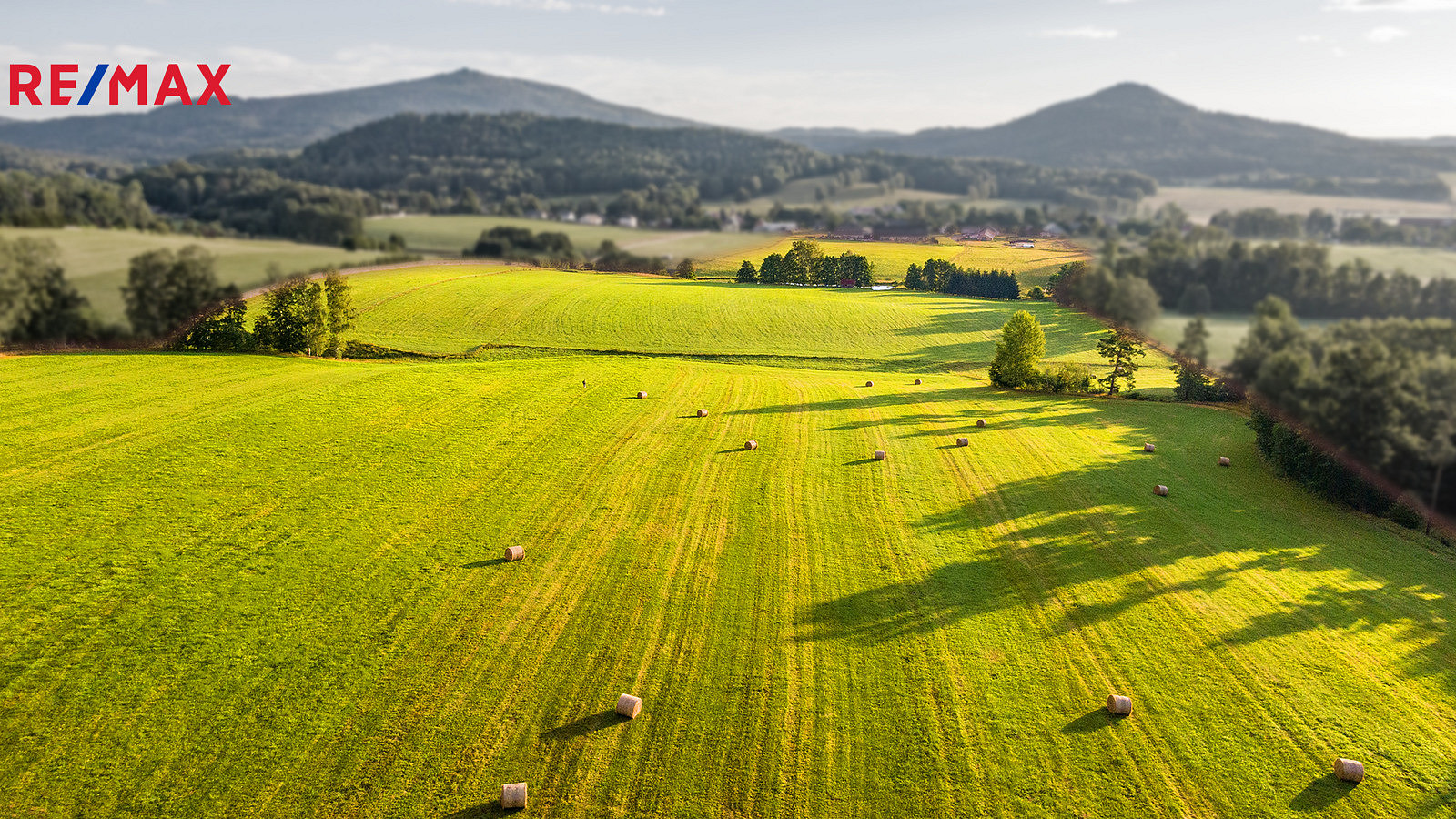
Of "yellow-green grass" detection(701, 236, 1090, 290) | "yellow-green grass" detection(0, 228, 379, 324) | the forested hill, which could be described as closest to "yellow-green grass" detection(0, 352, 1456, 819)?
"yellow-green grass" detection(0, 228, 379, 324)

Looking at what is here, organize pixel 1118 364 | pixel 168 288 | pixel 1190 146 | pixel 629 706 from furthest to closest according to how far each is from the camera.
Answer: pixel 1118 364, pixel 168 288, pixel 1190 146, pixel 629 706

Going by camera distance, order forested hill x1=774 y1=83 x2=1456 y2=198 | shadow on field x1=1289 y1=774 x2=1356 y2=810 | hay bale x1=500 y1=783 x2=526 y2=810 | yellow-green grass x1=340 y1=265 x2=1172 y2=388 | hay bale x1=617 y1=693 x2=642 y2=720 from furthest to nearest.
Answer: yellow-green grass x1=340 y1=265 x2=1172 y2=388 < forested hill x1=774 y1=83 x2=1456 y2=198 < hay bale x1=617 y1=693 x2=642 y2=720 < shadow on field x1=1289 y1=774 x2=1356 y2=810 < hay bale x1=500 y1=783 x2=526 y2=810

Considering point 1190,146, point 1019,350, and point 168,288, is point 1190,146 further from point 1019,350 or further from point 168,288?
point 168,288

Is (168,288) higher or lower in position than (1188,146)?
lower

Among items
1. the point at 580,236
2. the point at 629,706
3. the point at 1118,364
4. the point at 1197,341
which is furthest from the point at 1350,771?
the point at 580,236

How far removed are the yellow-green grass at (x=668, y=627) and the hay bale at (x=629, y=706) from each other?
210mm

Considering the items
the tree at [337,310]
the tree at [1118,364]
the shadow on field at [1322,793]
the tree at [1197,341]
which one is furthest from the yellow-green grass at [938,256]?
the shadow on field at [1322,793]

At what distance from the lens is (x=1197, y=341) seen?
9.95 meters

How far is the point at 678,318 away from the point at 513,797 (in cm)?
4882

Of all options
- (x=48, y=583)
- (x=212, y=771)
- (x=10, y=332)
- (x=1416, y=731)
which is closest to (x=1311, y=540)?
(x=1416, y=731)

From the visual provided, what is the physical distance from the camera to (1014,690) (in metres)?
14.0

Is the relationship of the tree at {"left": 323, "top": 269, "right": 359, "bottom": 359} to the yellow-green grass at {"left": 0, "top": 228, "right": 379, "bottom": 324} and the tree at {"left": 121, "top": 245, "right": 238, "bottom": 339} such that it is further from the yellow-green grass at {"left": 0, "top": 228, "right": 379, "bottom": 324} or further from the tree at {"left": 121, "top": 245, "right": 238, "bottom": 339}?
the tree at {"left": 121, "top": 245, "right": 238, "bottom": 339}

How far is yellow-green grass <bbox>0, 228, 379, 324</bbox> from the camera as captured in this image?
33.3 m

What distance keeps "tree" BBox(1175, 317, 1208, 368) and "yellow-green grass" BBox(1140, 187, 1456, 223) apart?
256cm
